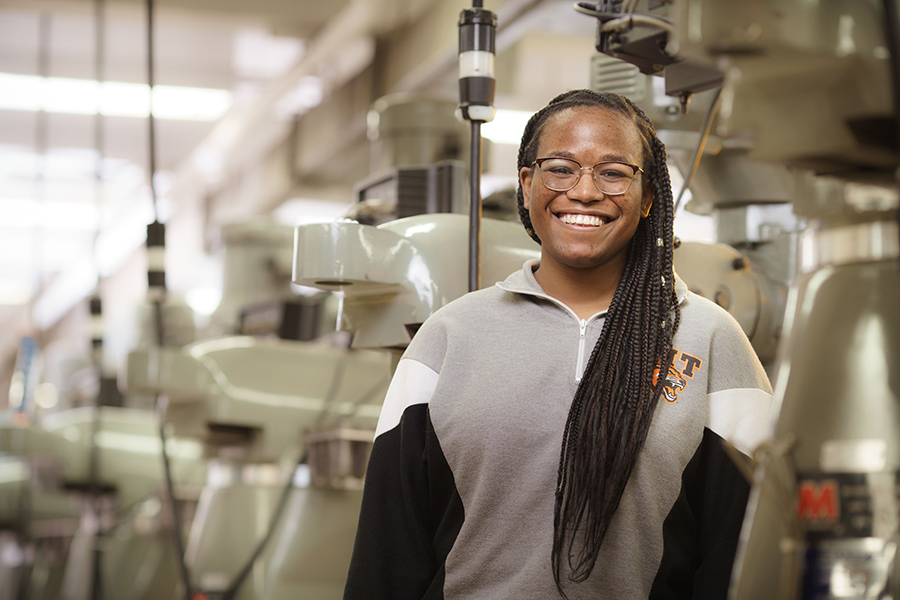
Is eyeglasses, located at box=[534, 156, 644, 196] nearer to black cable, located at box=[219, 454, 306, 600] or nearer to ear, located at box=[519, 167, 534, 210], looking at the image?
ear, located at box=[519, 167, 534, 210]

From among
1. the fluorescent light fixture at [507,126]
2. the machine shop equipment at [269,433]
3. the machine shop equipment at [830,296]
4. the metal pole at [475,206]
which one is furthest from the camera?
the fluorescent light fixture at [507,126]

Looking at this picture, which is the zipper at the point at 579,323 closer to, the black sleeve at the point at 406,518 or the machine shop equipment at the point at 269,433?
the black sleeve at the point at 406,518

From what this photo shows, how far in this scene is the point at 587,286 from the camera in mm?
1332

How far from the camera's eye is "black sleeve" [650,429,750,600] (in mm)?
1198

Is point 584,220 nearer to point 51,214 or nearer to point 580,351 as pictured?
point 580,351

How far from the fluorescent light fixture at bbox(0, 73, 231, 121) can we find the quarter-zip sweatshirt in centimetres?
471

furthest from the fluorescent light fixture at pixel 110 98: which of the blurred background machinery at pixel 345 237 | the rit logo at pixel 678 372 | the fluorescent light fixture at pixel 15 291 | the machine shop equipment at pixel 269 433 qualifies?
the fluorescent light fixture at pixel 15 291

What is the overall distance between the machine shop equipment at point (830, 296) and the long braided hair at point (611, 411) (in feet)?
1.45

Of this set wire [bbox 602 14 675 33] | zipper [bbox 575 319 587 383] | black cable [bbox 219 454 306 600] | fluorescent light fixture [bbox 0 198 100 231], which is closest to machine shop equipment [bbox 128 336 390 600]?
black cable [bbox 219 454 306 600]

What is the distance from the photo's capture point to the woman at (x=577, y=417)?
3.94ft

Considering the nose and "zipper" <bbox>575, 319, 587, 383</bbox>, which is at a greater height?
the nose

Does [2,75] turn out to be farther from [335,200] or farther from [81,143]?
[335,200]

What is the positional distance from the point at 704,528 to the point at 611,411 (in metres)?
0.17

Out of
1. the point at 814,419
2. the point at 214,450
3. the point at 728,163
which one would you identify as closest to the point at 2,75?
the point at 214,450
